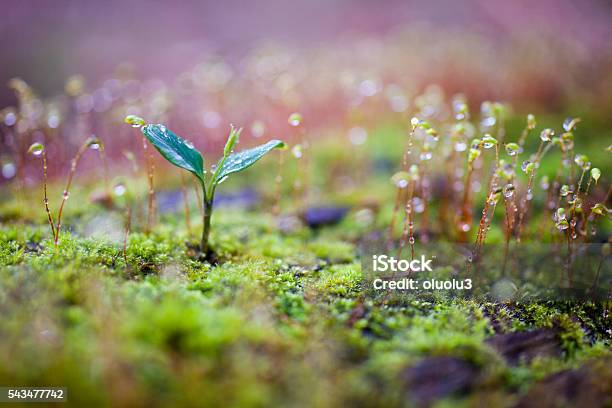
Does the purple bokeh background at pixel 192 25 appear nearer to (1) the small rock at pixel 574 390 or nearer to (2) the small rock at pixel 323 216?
(2) the small rock at pixel 323 216

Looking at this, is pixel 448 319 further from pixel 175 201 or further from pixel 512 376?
pixel 175 201

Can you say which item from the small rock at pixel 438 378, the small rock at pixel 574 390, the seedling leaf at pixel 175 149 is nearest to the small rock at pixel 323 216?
the seedling leaf at pixel 175 149

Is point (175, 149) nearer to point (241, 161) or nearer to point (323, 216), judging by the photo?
point (241, 161)

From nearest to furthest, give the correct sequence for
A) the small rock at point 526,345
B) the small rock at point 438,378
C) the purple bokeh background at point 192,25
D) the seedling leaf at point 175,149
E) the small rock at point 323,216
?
the small rock at point 438,378 → the small rock at point 526,345 → the seedling leaf at point 175,149 → the small rock at point 323,216 → the purple bokeh background at point 192,25

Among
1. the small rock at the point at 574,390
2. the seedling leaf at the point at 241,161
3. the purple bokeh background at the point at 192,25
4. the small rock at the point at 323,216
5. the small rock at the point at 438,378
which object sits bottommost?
the small rock at the point at 574,390

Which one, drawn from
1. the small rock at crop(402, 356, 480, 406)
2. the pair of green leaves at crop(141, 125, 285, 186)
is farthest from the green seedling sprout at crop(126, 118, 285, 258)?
the small rock at crop(402, 356, 480, 406)

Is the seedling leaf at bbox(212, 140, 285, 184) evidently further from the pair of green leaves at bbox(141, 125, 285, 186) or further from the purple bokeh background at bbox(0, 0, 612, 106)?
the purple bokeh background at bbox(0, 0, 612, 106)

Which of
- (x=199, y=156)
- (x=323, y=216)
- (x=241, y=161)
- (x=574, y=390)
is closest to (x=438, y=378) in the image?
(x=574, y=390)

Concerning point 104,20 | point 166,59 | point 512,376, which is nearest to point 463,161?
point 512,376
